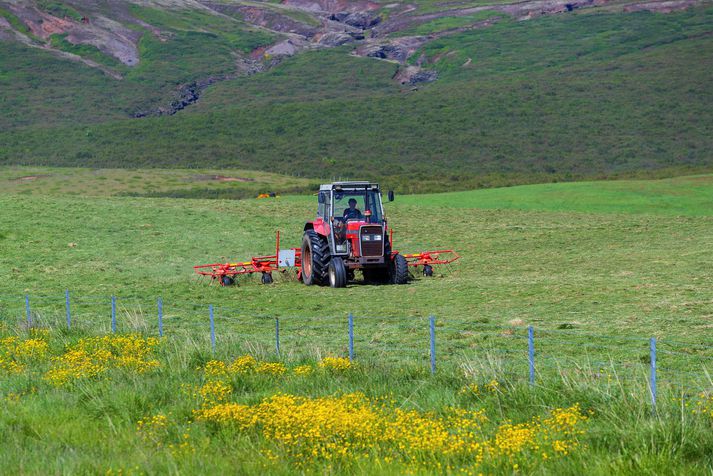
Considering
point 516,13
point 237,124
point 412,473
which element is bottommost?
point 412,473

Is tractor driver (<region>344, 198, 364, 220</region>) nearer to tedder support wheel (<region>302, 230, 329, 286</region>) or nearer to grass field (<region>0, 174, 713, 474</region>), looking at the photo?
tedder support wheel (<region>302, 230, 329, 286</region>)

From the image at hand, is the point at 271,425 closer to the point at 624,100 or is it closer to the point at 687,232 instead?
the point at 687,232

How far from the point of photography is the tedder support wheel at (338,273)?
21.8 m

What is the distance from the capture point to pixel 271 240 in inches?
1273

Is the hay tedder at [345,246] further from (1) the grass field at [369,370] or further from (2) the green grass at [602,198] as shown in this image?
(2) the green grass at [602,198]

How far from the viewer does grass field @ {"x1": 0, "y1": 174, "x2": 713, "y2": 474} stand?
779cm

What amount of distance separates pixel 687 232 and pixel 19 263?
21.2 m

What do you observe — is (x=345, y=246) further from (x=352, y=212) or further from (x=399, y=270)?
(x=399, y=270)

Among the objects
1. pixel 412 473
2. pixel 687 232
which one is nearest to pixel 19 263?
pixel 687 232

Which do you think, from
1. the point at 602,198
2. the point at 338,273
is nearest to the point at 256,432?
the point at 338,273

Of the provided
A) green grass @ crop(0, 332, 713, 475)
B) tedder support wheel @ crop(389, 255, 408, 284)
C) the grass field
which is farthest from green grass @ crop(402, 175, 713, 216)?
green grass @ crop(0, 332, 713, 475)

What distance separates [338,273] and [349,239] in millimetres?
877

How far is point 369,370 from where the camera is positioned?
11.3 metres

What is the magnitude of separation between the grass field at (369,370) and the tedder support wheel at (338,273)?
0.65m
